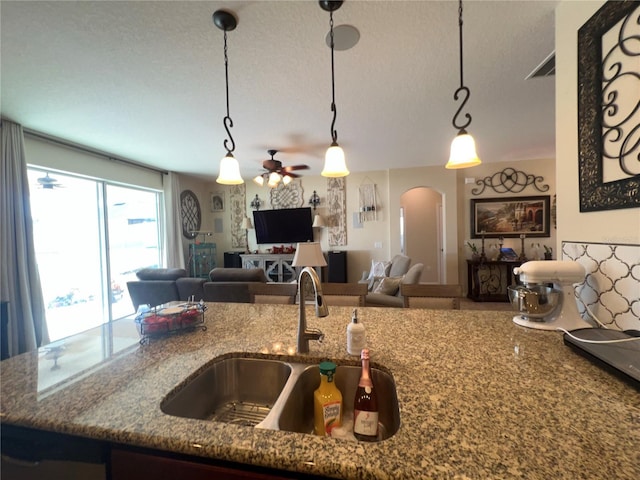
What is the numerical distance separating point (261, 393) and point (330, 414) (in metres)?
0.34

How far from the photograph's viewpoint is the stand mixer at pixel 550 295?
1093 mm

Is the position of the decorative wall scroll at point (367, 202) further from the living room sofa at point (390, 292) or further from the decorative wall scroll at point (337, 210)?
the living room sofa at point (390, 292)

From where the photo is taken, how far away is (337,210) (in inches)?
216

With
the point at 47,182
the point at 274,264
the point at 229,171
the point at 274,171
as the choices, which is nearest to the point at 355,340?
the point at 229,171

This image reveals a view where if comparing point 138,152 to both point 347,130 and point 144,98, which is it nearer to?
point 144,98

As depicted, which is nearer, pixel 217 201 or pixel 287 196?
pixel 287 196

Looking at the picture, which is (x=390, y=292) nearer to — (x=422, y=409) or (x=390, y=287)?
(x=390, y=287)

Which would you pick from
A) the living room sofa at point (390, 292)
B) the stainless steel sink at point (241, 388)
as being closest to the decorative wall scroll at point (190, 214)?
the living room sofa at point (390, 292)

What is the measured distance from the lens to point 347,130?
3109 mm

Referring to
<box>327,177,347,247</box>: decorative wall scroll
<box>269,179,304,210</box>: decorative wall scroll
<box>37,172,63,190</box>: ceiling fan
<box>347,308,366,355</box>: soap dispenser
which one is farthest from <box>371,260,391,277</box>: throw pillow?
<box>37,172,63,190</box>: ceiling fan

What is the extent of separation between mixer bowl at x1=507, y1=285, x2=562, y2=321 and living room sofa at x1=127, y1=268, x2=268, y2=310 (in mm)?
2406

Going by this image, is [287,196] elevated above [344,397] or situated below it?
above

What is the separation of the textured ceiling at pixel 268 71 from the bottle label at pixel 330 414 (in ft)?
6.16

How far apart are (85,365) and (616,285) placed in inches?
81.5
